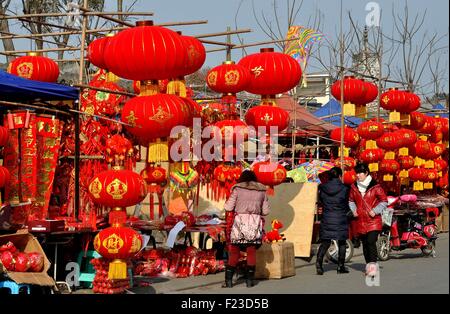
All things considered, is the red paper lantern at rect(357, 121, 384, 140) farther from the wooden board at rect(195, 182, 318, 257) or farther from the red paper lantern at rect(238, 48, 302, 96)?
the red paper lantern at rect(238, 48, 302, 96)

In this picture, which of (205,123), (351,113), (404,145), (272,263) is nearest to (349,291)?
(272,263)

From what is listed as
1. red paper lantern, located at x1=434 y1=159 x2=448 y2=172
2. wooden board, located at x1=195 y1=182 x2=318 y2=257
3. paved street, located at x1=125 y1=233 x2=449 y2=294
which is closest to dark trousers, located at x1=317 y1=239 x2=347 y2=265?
paved street, located at x1=125 y1=233 x2=449 y2=294

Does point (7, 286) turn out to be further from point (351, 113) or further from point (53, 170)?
point (351, 113)

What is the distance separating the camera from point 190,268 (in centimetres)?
1338

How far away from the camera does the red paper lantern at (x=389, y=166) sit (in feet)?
66.2

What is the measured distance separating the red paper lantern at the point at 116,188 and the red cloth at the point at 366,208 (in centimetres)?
365

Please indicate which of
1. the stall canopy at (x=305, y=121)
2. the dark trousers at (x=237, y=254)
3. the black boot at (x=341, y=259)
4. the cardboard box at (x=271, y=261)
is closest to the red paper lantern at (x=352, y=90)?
the stall canopy at (x=305, y=121)

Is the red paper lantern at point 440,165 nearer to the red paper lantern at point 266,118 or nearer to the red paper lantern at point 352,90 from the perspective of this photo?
the red paper lantern at point 352,90

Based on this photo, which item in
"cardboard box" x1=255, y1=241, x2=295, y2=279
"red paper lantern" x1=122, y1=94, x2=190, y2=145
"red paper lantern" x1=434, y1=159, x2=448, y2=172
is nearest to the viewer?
"red paper lantern" x1=122, y1=94, x2=190, y2=145

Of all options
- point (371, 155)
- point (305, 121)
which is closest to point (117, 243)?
point (371, 155)

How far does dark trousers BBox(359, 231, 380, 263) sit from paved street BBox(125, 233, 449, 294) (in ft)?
1.32

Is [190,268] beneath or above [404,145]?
beneath

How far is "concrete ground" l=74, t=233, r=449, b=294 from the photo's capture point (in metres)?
11.5

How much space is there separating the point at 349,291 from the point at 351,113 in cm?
831
